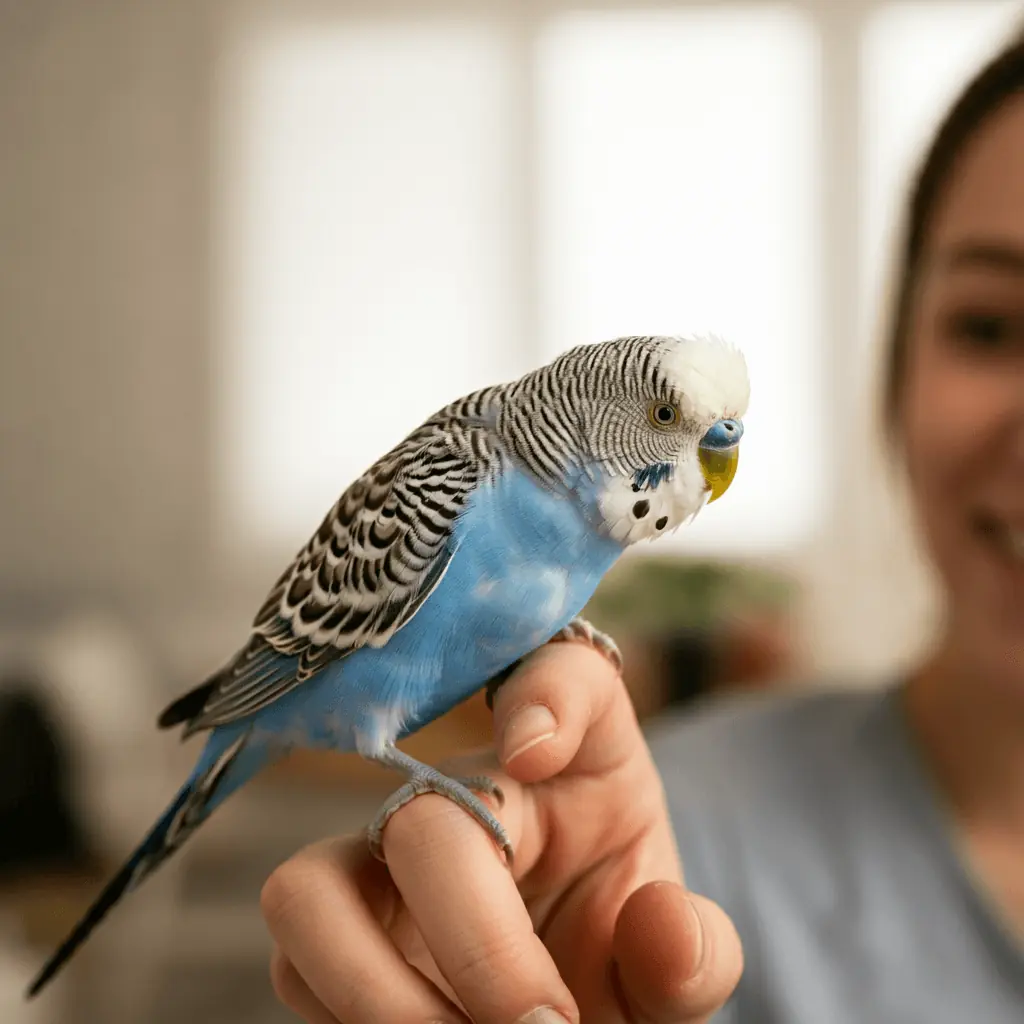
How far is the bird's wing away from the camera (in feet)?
1.38

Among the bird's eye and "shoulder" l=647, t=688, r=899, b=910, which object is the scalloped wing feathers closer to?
the bird's eye

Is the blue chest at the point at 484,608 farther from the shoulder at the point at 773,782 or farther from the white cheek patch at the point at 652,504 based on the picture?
the shoulder at the point at 773,782

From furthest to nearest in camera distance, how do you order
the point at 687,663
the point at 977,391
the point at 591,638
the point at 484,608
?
the point at 687,663 → the point at 977,391 → the point at 591,638 → the point at 484,608

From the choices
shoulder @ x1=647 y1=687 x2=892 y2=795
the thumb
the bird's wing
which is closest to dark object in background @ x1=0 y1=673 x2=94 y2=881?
the bird's wing

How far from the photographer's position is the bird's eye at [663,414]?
1.09 ft

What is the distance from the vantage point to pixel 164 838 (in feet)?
1.54

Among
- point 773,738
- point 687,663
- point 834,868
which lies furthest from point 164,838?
point 773,738

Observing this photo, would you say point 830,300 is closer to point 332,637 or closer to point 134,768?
point 332,637

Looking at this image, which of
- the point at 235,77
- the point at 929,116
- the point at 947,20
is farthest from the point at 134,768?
the point at 929,116

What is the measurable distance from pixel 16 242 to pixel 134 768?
1.44 feet

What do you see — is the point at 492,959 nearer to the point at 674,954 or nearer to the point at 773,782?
the point at 674,954

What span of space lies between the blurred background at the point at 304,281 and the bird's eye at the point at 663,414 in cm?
3

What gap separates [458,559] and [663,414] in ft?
0.46

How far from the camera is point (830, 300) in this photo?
1.82ft
